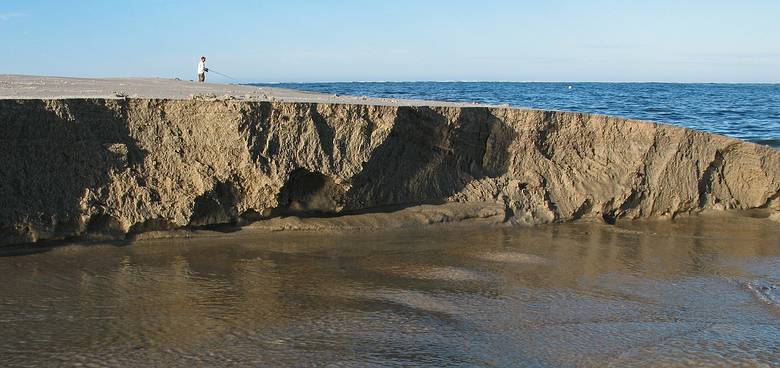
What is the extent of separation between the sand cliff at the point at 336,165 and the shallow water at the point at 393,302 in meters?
0.42

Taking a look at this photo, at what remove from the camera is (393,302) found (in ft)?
18.5

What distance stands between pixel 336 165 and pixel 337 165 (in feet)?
0.04

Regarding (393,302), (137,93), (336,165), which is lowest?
(393,302)

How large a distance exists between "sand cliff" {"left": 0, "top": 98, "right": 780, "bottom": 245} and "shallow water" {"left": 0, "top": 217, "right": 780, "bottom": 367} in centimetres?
42

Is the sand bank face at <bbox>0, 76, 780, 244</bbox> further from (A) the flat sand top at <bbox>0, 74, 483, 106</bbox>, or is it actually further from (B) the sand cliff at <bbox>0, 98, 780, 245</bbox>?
(A) the flat sand top at <bbox>0, 74, 483, 106</bbox>

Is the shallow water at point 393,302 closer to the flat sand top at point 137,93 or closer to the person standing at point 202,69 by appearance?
the flat sand top at point 137,93

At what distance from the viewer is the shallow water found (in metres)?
4.61

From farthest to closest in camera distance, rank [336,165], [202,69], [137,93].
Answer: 1. [202,69]
2. [137,93]
3. [336,165]

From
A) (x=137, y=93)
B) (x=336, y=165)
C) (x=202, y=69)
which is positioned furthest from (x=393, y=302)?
(x=202, y=69)

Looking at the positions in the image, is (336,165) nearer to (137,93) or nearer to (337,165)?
(337,165)

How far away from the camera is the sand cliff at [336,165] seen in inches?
265

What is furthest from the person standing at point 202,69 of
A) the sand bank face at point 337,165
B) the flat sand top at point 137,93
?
the sand bank face at point 337,165

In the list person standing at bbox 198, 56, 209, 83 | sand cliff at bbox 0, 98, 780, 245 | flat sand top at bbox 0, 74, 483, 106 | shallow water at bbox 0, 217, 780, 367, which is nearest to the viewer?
shallow water at bbox 0, 217, 780, 367

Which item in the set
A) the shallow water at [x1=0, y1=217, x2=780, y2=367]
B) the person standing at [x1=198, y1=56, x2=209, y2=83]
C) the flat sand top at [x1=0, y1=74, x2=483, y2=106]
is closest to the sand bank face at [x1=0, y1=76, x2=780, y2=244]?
the shallow water at [x1=0, y1=217, x2=780, y2=367]
